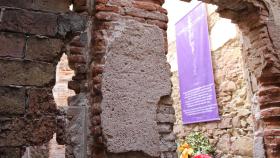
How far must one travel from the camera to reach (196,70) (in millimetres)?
5480

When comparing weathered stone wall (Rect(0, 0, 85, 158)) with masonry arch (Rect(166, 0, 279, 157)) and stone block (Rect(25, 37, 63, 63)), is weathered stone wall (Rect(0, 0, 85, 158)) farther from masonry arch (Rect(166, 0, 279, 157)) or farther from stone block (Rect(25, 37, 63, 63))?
masonry arch (Rect(166, 0, 279, 157))

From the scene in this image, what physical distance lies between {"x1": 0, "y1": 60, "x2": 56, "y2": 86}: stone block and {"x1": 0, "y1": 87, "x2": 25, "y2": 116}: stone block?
44 millimetres

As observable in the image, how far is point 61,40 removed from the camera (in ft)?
6.72

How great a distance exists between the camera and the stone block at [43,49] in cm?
193

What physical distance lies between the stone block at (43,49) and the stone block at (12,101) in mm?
236

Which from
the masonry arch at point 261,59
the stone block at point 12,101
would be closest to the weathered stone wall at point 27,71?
the stone block at point 12,101

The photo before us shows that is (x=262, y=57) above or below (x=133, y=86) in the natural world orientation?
above

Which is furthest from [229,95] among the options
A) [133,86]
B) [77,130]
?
[77,130]

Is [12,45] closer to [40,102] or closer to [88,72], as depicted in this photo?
[40,102]

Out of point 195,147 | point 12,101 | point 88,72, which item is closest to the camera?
point 12,101

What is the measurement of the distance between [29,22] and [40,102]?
0.54 metres

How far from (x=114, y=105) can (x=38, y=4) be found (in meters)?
0.87

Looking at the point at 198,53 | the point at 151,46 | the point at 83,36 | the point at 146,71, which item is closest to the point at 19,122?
the point at 83,36

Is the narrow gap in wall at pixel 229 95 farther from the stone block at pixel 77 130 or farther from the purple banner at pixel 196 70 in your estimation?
the stone block at pixel 77 130
